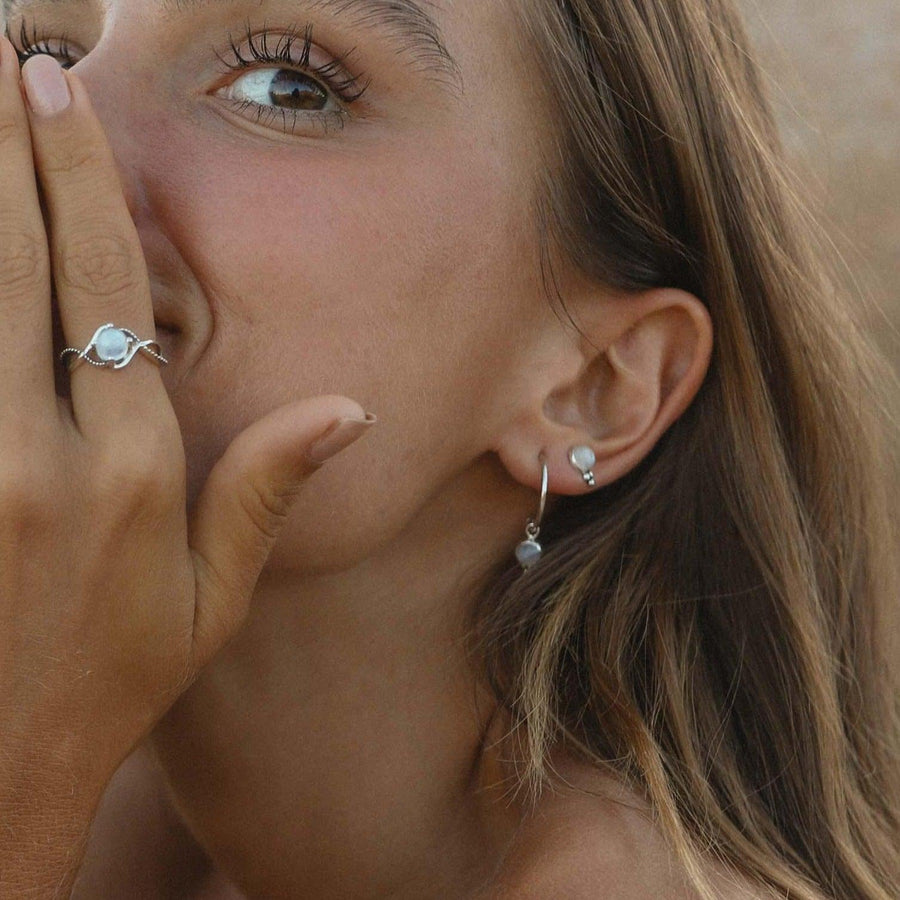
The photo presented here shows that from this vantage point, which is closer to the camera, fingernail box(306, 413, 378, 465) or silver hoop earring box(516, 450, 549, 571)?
fingernail box(306, 413, 378, 465)

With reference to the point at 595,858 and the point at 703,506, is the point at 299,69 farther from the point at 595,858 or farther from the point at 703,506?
the point at 595,858

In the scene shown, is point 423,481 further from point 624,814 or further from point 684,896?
point 684,896

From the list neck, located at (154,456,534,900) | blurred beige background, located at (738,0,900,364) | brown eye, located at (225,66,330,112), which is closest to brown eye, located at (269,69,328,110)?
brown eye, located at (225,66,330,112)

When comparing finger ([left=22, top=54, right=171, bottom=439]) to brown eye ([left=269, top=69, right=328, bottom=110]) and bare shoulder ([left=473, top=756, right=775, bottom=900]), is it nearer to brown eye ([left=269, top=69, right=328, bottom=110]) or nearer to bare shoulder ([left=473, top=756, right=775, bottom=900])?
brown eye ([left=269, top=69, right=328, bottom=110])

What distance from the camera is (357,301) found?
1.65m

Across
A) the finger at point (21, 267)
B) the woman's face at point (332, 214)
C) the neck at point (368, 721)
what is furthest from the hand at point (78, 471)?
the neck at point (368, 721)

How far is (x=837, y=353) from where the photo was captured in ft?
6.98

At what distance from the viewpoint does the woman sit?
1.43 meters

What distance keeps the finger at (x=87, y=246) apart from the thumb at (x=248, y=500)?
116 mm

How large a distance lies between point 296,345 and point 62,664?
0.48 meters

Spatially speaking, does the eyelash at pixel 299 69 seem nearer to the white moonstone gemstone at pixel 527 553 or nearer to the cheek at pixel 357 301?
the cheek at pixel 357 301

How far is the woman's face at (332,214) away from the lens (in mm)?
1591

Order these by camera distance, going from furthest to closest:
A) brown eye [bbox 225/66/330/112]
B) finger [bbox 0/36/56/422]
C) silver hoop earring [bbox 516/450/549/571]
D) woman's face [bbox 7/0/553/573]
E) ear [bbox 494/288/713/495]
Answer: silver hoop earring [bbox 516/450/549/571] < ear [bbox 494/288/713/495] < brown eye [bbox 225/66/330/112] < woman's face [bbox 7/0/553/573] < finger [bbox 0/36/56/422]


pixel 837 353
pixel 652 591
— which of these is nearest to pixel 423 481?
pixel 652 591
